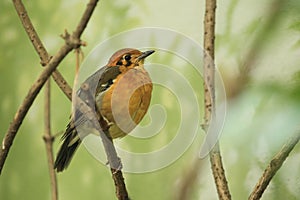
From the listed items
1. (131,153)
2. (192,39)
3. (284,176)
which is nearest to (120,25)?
(192,39)

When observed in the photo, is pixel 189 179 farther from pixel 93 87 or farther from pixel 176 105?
pixel 93 87

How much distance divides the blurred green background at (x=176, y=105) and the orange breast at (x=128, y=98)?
0.79 ft

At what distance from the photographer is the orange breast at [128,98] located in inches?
30.4

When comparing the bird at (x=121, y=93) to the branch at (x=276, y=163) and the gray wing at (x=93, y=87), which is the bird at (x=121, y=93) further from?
the branch at (x=276, y=163)

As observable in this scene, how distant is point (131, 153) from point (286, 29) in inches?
13.7

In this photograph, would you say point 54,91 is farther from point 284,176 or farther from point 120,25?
point 284,176

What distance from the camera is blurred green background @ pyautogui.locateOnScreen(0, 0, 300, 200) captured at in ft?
3.29

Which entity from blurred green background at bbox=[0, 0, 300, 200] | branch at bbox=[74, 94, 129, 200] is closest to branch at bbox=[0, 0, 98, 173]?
branch at bbox=[74, 94, 129, 200]

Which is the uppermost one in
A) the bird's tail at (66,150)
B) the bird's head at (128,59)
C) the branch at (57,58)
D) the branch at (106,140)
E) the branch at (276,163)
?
the bird's head at (128,59)

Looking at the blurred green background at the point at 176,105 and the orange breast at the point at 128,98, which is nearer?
the orange breast at the point at 128,98

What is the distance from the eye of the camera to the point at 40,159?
119 centimetres

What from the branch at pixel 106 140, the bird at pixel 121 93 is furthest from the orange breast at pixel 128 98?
the branch at pixel 106 140

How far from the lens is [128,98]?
785 millimetres

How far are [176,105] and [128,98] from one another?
31cm
